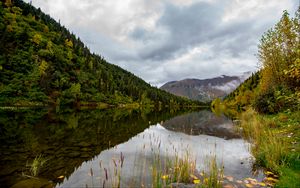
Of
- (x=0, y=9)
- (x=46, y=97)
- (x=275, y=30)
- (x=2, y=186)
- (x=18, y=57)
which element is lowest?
(x=2, y=186)

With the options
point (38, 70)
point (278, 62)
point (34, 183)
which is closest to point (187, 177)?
point (34, 183)

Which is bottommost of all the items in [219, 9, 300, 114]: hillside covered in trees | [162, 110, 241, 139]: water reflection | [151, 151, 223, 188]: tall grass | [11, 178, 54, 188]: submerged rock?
[11, 178, 54, 188]: submerged rock

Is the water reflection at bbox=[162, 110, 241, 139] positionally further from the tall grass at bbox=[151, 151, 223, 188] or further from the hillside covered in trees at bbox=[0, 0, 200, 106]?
the hillside covered in trees at bbox=[0, 0, 200, 106]

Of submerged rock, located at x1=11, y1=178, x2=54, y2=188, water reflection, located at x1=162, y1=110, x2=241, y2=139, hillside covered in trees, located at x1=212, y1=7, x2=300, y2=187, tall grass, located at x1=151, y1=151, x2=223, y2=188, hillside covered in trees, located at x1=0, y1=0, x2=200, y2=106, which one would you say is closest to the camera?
tall grass, located at x1=151, y1=151, x2=223, y2=188

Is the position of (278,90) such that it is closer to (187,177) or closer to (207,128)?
(207,128)

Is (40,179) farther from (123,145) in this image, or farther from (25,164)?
(123,145)

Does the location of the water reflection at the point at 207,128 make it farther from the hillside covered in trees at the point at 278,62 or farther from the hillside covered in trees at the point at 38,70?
the hillside covered in trees at the point at 38,70

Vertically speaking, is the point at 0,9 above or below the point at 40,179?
above

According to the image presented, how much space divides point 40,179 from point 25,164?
326 centimetres

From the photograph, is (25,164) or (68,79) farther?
(68,79)

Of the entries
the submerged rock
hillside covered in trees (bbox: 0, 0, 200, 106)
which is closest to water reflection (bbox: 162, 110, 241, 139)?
the submerged rock

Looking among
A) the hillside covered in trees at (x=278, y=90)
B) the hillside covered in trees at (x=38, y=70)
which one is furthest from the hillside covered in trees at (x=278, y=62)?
the hillside covered in trees at (x=38, y=70)

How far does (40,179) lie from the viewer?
10.6 meters

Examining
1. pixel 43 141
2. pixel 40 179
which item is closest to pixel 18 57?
pixel 43 141
